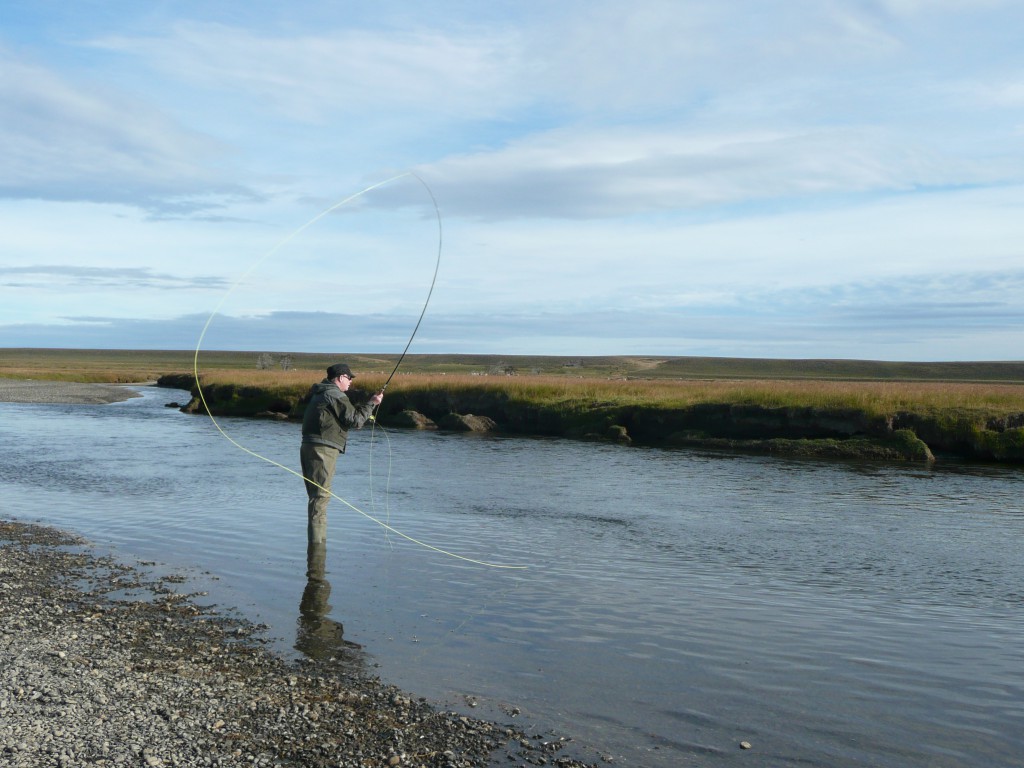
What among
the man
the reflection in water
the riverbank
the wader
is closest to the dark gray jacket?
the man

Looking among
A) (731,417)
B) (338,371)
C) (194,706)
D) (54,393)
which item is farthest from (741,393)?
(54,393)

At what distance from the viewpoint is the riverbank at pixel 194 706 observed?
559cm

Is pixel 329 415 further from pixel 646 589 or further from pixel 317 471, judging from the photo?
pixel 646 589

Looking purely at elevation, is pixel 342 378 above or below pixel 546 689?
above

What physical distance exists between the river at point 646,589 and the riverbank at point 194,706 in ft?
1.45

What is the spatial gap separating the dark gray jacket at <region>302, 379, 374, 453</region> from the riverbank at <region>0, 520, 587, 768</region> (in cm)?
255

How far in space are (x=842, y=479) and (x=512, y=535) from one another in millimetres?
10225

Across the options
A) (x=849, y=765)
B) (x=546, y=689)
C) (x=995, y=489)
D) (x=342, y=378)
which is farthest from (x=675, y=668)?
(x=995, y=489)

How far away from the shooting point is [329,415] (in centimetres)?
1085

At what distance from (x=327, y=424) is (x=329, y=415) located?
0.11 m

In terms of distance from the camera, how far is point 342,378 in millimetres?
11008

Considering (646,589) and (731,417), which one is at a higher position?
(731,417)

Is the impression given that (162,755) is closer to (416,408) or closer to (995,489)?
(995,489)

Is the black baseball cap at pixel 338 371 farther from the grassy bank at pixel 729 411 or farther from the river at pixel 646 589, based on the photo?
the grassy bank at pixel 729 411
